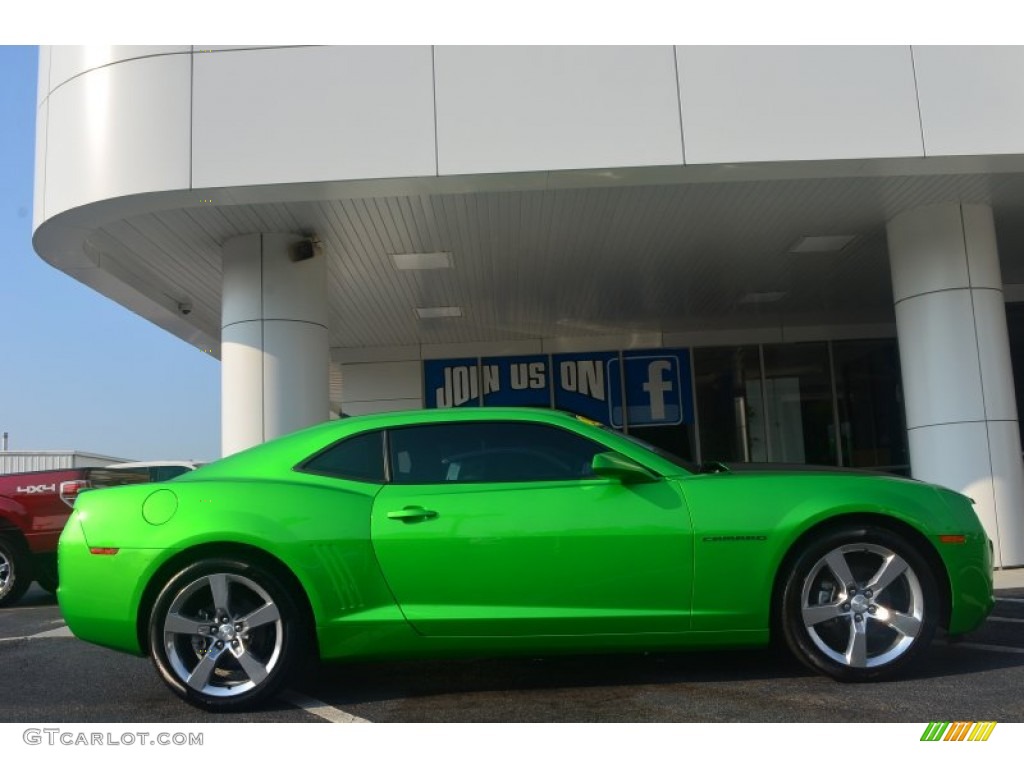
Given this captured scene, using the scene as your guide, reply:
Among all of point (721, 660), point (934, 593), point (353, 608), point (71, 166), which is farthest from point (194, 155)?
point (934, 593)

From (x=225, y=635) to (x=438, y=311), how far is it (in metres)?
10.9

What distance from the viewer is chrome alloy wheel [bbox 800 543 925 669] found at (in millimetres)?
4332

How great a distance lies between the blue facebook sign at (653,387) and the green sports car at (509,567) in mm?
12866

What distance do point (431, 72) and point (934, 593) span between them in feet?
19.8

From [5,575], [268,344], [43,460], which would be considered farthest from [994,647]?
[43,460]

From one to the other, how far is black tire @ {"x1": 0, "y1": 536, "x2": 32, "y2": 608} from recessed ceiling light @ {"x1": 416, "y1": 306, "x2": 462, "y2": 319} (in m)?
6.84

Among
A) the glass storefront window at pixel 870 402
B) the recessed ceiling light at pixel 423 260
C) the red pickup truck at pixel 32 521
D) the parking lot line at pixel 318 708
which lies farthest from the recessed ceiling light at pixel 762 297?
the parking lot line at pixel 318 708

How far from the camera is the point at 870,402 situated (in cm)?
1739

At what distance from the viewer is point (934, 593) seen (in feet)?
14.4

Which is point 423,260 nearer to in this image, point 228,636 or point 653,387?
point 653,387

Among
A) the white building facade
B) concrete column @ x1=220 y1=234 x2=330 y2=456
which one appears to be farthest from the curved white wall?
concrete column @ x1=220 y1=234 x2=330 y2=456

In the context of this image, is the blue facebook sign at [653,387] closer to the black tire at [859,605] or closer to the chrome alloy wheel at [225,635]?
the black tire at [859,605]

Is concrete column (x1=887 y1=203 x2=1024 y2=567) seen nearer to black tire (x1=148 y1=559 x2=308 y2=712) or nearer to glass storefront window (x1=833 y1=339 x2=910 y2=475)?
glass storefront window (x1=833 y1=339 x2=910 y2=475)

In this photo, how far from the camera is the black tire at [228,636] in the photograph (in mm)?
4199
